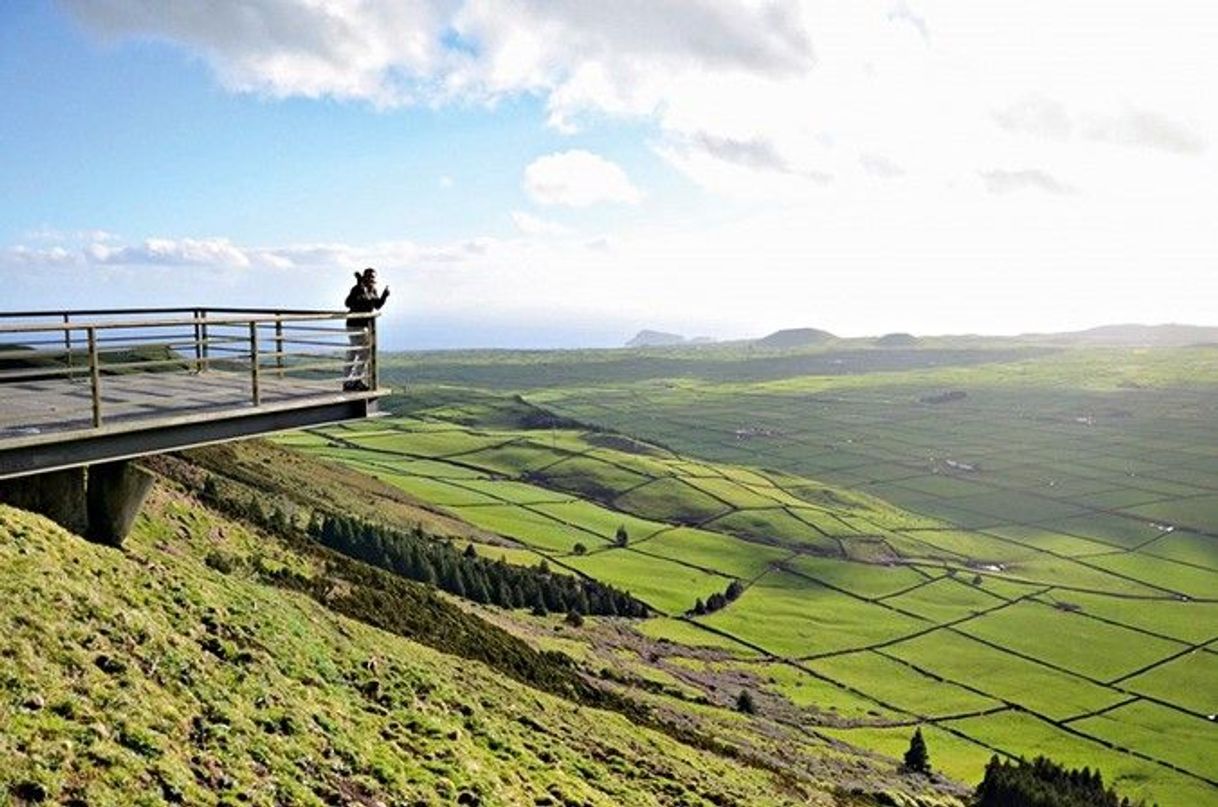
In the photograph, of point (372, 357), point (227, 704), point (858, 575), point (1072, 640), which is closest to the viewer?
point (227, 704)

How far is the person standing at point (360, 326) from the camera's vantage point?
20.4 m

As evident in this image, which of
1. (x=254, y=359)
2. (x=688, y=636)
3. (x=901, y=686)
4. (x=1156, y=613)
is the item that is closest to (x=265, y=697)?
(x=254, y=359)

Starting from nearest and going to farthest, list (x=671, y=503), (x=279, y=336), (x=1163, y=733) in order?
(x=279, y=336) → (x=1163, y=733) → (x=671, y=503)

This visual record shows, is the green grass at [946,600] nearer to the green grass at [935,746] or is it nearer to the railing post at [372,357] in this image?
the green grass at [935,746]

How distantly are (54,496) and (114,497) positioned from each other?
3.97ft

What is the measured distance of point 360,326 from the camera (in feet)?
69.2

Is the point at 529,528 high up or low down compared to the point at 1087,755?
up

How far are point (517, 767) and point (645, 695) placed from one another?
124ft

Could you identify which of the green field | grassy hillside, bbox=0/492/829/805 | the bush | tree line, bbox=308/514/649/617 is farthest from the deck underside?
the green field

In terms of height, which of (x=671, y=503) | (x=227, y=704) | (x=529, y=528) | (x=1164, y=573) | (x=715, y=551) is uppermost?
(x=227, y=704)

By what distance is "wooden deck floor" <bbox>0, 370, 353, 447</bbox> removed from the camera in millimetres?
14914

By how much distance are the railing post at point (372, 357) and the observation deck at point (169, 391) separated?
0.03m

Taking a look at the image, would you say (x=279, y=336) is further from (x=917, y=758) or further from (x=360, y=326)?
(x=917, y=758)

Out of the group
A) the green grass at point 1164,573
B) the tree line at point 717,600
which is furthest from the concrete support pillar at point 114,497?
the green grass at point 1164,573
